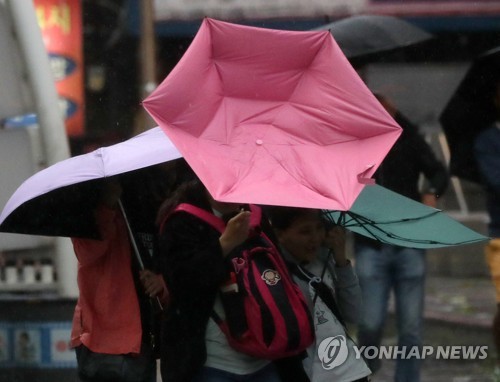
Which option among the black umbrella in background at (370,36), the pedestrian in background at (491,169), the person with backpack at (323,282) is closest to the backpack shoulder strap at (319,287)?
the person with backpack at (323,282)

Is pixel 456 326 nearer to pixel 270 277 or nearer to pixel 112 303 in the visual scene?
pixel 112 303

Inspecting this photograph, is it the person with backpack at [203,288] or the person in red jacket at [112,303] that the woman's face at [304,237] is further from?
the person in red jacket at [112,303]

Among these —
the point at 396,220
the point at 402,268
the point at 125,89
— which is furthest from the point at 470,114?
the point at 125,89

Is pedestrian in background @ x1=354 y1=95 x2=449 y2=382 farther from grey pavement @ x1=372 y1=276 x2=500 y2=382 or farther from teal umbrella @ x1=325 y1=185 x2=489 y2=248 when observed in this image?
teal umbrella @ x1=325 y1=185 x2=489 y2=248

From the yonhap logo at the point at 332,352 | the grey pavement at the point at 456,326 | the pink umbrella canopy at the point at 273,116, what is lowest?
the grey pavement at the point at 456,326

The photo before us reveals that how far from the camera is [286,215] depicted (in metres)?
4.00

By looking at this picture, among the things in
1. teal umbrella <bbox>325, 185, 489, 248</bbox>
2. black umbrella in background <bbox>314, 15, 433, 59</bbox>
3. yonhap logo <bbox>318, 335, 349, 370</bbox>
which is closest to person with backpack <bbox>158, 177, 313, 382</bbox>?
yonhap logo <bbox>318, 335, 349, 370</bbox>

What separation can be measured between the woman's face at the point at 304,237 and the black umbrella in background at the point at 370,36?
181 cm

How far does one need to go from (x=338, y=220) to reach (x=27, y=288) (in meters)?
2.20

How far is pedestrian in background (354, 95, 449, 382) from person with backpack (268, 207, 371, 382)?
165 cm

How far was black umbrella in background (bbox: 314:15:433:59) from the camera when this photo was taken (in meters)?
5.68

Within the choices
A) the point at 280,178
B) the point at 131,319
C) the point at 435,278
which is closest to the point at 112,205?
the point at 131,319

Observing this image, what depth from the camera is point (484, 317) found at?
857cm

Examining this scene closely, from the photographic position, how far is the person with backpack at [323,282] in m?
3.94
